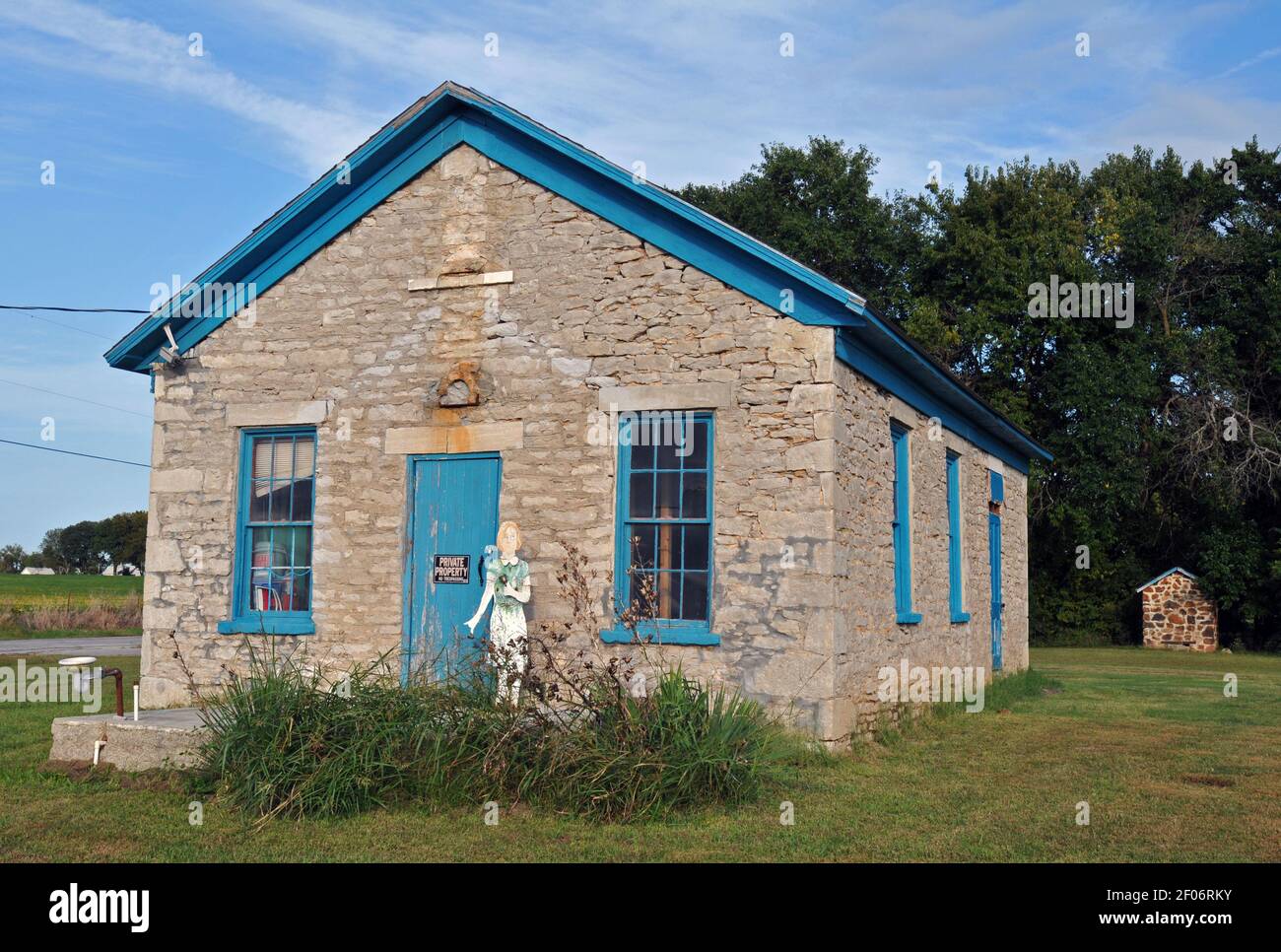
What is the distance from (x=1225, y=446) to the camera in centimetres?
3256

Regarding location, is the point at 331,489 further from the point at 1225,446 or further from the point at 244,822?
the point at 1225,446

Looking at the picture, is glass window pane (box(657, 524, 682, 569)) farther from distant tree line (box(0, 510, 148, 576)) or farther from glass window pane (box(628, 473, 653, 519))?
distant tree line (box(0, 510, 148, 576))

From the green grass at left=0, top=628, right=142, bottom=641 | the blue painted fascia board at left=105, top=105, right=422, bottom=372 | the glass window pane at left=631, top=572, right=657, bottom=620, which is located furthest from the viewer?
the green grass at left=0, top=628, right=142, bottom=641

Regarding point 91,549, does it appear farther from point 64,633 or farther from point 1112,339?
point 1112,339

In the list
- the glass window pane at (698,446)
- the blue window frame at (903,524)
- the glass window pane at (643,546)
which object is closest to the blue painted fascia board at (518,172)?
the glass window pane at (698,446)

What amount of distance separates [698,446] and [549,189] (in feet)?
9.71

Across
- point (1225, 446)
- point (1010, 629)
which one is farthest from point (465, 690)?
point (1225, 446)

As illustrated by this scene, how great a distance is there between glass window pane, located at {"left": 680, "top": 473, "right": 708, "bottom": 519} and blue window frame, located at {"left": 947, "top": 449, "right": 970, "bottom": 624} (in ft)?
18.1

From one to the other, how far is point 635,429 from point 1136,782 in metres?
5.11

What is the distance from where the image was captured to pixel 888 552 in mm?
12203

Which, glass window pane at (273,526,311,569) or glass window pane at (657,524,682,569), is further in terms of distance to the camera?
glass window pane at (273,526,311,569)

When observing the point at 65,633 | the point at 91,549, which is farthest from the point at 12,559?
the point at 65,633

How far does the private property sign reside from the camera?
37.9ft

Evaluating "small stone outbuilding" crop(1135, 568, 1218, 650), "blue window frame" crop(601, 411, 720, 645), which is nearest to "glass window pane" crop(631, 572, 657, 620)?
"blue window frame" crop(601, 411, 720, 645)
